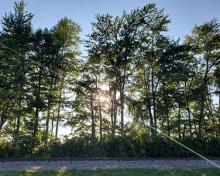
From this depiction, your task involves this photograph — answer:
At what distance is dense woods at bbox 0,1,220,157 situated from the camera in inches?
1204

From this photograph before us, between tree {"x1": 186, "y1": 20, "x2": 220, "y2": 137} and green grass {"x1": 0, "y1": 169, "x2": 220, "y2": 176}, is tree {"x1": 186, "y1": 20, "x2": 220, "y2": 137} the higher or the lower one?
the higher one

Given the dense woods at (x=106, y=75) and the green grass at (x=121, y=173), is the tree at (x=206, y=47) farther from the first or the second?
the green grass at (x=121, y=173)

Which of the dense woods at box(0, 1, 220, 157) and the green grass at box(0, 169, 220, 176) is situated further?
the dense woods at box(0, 1, 220, 157)

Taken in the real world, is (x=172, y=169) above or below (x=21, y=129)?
below

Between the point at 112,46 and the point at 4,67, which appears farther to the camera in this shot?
the point at 112,46

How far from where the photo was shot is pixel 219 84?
3641cm

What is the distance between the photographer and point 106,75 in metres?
34.2

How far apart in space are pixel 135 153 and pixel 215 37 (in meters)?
18.9

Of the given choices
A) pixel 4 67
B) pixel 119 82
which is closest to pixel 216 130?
pixel 119 82

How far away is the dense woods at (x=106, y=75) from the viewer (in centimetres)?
3058

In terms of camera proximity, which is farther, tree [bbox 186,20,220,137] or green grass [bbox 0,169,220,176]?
tree [bbox 186,20,220,137]

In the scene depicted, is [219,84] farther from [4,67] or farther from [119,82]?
[4,67]

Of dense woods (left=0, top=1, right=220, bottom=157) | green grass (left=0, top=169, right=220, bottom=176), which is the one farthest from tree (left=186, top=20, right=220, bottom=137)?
green grass (left=0, top=169, right=220, bottom=176)

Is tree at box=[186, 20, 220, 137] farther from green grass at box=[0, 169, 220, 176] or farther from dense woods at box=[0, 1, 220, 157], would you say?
green grass at box=[0, 169, 220, 176]
